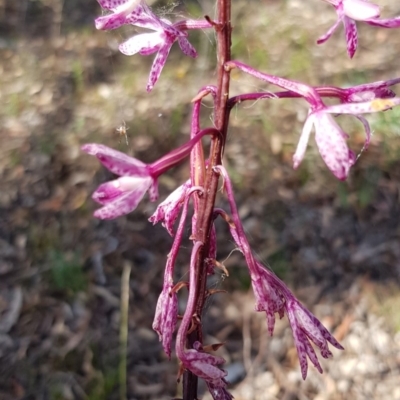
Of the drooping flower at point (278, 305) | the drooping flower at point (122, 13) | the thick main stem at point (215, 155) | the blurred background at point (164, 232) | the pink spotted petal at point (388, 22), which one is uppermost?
the drooping flower at point (122, 13)

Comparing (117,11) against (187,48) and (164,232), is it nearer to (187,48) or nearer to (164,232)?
(187,48)

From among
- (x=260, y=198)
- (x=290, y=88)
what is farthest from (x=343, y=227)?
(x=290, y=88)

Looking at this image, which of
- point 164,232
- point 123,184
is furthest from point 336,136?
point 164,232

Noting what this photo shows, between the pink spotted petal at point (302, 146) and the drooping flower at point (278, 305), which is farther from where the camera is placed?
the drooping flower at point (278, 305)

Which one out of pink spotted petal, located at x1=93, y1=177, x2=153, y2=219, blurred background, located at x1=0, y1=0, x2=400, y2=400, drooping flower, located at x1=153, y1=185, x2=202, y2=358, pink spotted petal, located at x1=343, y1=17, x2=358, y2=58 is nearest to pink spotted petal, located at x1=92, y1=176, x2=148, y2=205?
pink spotted petal, located at x1=93, y1=177, x2=153, y2=219

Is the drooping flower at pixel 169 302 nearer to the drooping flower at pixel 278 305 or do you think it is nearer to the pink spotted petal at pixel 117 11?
the drooping flower at pixel 278 305

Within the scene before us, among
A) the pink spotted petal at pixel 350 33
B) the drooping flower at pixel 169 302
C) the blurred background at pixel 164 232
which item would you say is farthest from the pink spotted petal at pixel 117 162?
the blurred background at pixel 164 232

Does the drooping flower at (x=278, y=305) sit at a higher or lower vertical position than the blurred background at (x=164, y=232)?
higher

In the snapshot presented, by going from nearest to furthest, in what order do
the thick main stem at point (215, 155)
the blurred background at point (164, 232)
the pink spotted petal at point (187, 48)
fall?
the thick main stem at point (215, 155) → the pink spotted petal at point (187, 48) → the blurred background at point (164, 232)
